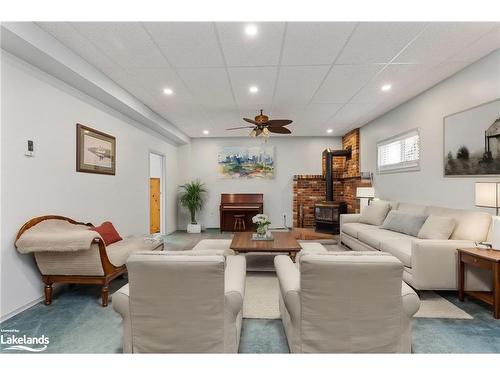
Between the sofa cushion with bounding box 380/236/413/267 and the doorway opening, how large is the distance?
16.1 feet

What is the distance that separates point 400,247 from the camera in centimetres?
302

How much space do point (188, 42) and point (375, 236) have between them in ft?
11.1

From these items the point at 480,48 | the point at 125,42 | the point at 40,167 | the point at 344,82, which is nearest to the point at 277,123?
the point at 344,82

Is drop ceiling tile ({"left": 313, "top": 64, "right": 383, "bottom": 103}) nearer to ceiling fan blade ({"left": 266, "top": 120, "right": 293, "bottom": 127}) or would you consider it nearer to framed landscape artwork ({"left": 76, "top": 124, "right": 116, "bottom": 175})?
ceiling fan blade ({"left": 266, "top": 120, "right": 293, "bottom": 127})

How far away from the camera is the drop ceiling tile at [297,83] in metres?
3.11

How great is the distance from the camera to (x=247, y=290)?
2857 millimetres

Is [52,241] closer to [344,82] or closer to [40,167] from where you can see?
[40,167]

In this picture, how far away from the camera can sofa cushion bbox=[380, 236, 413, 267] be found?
281 centimetres

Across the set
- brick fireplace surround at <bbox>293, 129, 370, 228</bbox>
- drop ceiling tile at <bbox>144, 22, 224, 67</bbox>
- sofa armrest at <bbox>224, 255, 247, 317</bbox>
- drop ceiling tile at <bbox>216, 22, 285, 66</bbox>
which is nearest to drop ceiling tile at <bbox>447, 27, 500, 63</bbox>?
drop ceiling tile at <bbox>216, 22, 285, 66</bbox>

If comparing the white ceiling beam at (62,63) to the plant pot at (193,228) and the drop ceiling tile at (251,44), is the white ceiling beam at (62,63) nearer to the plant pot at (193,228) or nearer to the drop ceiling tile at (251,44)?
the drop ceiling tile at (251,44)

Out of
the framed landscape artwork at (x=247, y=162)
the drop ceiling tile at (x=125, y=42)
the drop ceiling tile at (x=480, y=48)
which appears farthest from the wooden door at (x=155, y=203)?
the drop ceiling tile at (x=480, y=48)

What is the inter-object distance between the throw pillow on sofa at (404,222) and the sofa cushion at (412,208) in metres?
0.15
